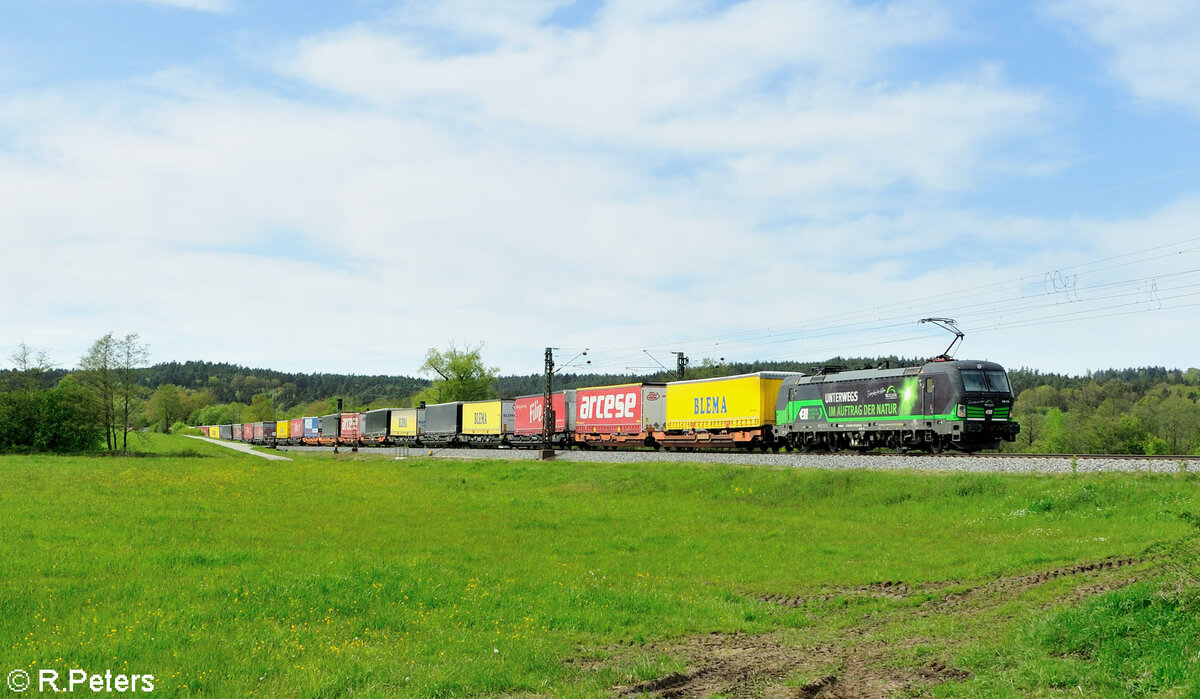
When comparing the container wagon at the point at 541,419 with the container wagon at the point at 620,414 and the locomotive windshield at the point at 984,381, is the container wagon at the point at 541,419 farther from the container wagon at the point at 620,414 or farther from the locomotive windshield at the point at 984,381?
the locomotive windshield at the point at 984,381

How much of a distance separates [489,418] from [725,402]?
2950 centimetres

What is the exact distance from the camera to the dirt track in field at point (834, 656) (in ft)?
29.2

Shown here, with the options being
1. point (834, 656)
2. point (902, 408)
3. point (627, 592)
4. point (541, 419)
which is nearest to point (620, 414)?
point (541, 419)

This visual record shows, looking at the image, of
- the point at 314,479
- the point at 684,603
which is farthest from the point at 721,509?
the point at 314,479

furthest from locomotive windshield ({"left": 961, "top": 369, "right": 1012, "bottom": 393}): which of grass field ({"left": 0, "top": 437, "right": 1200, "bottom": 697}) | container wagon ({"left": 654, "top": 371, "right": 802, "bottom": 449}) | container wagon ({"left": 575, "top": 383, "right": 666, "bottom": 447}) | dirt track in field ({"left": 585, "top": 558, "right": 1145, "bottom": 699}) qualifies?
container wagon ({"left": 575, "top": 383, "right": 666, "bottom": 447})

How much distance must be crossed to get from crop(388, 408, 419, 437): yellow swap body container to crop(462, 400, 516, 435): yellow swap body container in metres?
10.7

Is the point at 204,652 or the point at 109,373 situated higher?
the point at 109,373

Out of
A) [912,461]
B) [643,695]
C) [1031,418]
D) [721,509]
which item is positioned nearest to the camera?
[643,695]

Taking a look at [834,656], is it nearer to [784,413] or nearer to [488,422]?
[784,413]

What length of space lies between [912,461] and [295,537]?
22290mm

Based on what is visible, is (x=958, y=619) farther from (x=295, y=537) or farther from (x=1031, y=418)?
(x=1031, y=418)

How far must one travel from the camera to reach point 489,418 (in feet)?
224

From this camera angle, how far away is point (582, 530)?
22.7m

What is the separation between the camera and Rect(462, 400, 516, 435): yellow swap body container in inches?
2566
